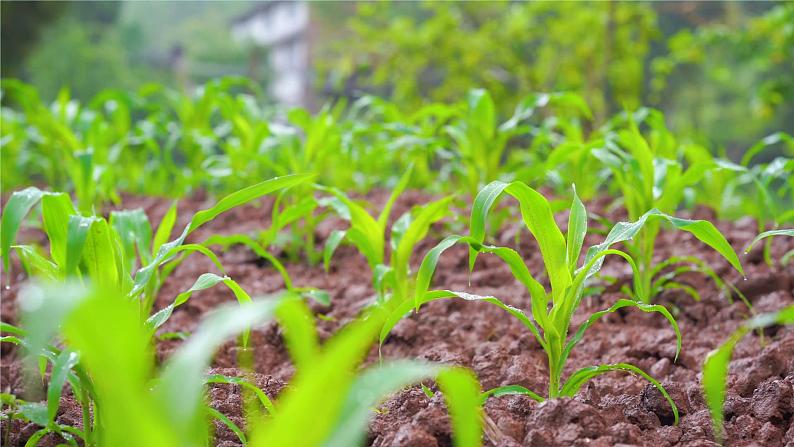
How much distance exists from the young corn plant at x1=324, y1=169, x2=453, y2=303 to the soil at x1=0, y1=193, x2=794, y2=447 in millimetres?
83

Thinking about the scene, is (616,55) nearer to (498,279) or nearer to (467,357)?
(498,279)

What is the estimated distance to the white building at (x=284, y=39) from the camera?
48.9ft

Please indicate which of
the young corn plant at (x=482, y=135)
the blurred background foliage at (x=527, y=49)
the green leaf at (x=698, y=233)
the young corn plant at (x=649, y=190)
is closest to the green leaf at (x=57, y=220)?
the green leaf at (x=698, y=233)

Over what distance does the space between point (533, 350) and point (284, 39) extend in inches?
756

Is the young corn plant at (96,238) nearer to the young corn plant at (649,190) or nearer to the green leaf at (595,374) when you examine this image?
the green leaf at (595,374)

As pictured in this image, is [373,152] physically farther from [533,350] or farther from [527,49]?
[527,49]

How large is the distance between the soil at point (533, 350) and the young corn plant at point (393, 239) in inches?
3.3

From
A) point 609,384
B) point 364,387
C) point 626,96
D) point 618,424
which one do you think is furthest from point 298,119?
point 626,96

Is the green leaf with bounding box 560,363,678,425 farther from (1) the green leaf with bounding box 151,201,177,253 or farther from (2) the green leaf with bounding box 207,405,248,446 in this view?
(1) the green leaf with bounding box 151,201,177,253

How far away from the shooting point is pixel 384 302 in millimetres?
1388

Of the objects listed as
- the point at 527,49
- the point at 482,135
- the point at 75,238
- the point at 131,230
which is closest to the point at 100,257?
the point at 75,238

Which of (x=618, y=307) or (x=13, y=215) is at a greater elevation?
(x=13, y=215)

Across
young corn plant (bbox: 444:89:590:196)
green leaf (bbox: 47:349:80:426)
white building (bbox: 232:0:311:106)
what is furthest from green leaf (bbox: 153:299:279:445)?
white building (bbox: 232:0:311:106)

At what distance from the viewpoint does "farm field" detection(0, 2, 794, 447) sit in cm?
55
